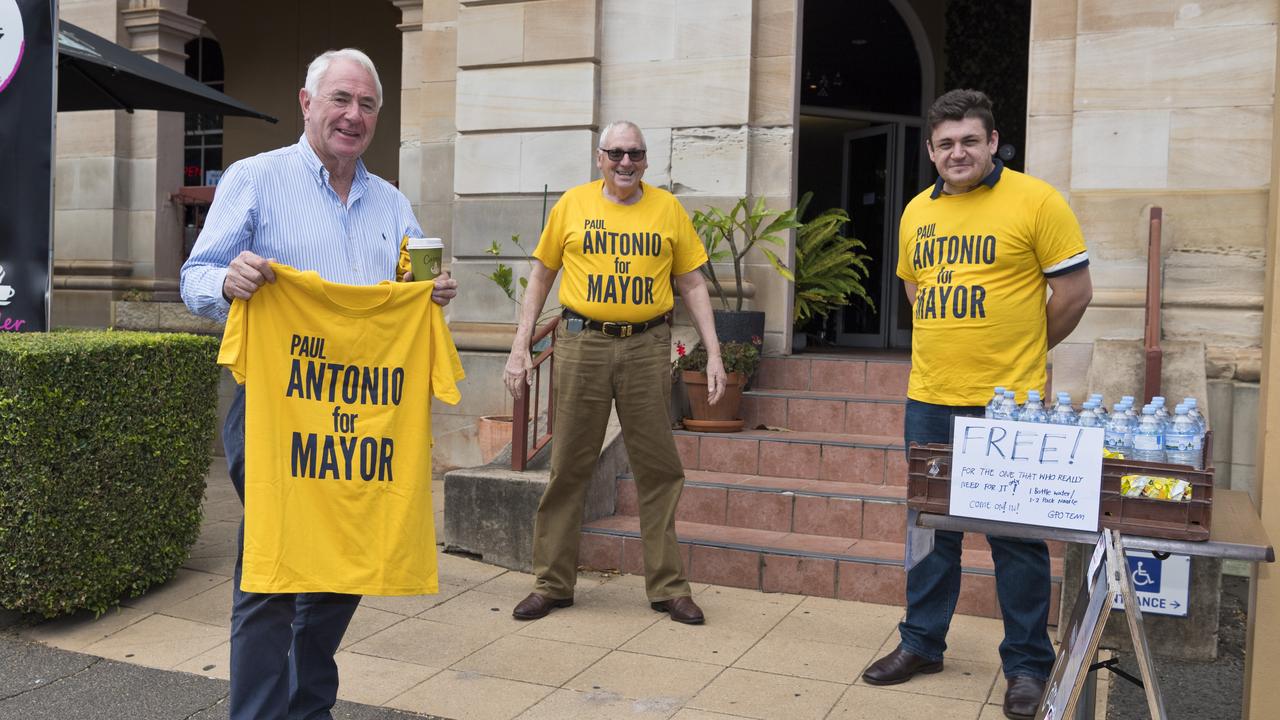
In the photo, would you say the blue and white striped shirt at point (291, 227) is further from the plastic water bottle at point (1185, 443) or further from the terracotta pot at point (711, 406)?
the terracotta pot at point (711, 406)

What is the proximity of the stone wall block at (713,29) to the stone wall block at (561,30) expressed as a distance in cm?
64

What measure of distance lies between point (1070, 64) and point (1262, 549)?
198 inches

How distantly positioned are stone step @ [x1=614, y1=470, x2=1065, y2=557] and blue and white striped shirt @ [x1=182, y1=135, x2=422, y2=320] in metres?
3.18

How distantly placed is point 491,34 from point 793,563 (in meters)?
4.88

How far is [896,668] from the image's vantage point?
456 cm

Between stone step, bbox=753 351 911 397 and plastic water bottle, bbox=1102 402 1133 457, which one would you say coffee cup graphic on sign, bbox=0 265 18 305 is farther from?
plastic water bottle, bbox=1102 402 1133 457

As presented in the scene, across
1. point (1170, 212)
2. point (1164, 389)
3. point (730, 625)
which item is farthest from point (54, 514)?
point (1170, 212)

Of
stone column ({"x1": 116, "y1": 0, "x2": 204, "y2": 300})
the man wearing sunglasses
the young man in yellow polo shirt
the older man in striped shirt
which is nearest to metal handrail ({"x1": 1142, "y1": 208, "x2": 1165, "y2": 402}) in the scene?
the young man in yellow polo shirt

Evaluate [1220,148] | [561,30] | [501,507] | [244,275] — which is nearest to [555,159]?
[561,30]

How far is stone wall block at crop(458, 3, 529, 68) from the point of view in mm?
8680

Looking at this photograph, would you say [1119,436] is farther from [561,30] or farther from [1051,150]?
[561,30]

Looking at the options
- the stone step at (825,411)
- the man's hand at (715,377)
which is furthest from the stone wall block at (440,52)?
the man's hand at (715,377)

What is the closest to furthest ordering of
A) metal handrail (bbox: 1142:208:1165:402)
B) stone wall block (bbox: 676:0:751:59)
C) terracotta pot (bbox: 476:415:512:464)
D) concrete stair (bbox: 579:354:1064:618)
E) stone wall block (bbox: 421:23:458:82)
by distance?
concrete stair (bbox: 579:354:1064:618)
metal handrail (bbox: 1142:208:1165:402)
stone wall block (bbox: 676:0:751:59)
terracotta pot (bbox: 476:415:512:464)
stone wall block (bbox: 421:23:458:82)

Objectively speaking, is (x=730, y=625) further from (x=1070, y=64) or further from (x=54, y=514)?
(x=1070, y=64)
